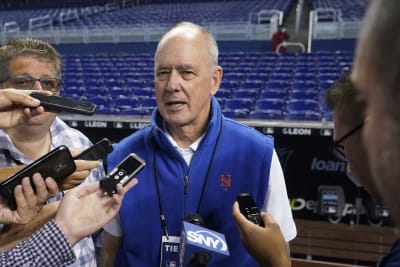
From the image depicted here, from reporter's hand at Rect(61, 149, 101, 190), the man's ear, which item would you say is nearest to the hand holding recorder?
reporter's hand at Rect(61, 149, 101, 190)

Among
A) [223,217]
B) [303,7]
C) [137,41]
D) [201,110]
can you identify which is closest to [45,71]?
[201,110]

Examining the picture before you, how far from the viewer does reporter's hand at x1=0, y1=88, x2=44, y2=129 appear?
4.27 ft

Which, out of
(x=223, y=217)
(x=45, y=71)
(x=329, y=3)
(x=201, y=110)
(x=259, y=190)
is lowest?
(x=223, y=217)

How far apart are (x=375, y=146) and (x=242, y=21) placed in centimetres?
1359

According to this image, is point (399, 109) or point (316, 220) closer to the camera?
point (399, 109)

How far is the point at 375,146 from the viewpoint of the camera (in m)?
0.52

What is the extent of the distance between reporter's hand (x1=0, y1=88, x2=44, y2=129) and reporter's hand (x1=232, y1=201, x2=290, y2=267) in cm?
76

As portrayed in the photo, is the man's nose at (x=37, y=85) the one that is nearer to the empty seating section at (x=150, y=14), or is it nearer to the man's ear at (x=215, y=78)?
the man's ear at (x=215, y=78)

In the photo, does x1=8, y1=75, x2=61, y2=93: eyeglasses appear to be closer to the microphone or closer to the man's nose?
the man's nose

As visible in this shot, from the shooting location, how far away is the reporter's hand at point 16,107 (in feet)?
4.27

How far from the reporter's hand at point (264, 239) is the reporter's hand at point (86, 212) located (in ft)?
1.17

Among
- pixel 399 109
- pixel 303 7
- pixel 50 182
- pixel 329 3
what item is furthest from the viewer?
pixel 303 7

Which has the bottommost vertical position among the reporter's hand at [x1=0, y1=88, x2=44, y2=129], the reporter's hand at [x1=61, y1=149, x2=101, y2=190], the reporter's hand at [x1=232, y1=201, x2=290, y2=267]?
the reporter's hand at [x1=232, y1=201, x2=290, y2=267]

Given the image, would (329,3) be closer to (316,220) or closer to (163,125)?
(316,220)
